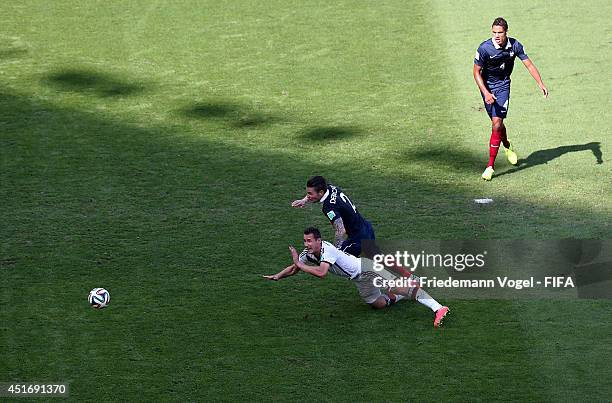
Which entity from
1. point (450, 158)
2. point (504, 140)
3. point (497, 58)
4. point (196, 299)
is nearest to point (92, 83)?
point (450, 158)

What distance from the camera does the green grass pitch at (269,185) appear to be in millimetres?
12141

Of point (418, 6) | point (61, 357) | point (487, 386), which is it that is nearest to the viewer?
point (487, 386)

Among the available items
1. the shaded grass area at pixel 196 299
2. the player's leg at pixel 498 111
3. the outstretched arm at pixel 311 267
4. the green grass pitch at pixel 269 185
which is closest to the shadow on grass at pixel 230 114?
the green grass pitch at pixel 269 185

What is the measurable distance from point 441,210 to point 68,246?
549cm

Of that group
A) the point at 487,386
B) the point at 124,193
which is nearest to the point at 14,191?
the point at 124,193

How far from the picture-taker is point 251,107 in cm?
2053

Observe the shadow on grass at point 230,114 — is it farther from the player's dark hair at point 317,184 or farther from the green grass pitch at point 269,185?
the player's dark hair at point 317,184

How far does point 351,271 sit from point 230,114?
7.94 metres

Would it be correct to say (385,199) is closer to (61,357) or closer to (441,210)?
(441,210)

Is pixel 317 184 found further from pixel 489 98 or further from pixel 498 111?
pixel 498 111

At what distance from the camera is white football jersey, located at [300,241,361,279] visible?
1279cm

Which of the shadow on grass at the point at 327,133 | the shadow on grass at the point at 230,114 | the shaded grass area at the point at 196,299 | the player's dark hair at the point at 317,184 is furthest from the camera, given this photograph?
the shadow on grass at the point at 230,114

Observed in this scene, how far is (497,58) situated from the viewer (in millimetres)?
16422

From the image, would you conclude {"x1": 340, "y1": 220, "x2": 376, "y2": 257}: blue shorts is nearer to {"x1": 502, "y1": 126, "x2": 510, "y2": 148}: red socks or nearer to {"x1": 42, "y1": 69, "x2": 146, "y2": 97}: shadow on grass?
{"x1": 502, "y1": 126, "x2": 510, "y2": 148}: red socks
